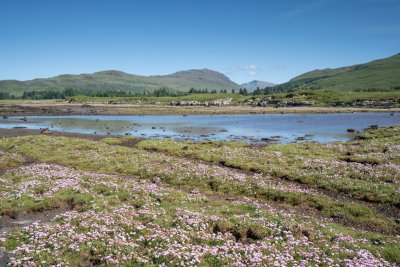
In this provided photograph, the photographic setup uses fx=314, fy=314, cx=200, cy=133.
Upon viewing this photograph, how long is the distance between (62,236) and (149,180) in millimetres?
12866

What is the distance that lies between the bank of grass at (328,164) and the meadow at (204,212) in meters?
0.12

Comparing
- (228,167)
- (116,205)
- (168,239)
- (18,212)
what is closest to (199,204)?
(116,205)

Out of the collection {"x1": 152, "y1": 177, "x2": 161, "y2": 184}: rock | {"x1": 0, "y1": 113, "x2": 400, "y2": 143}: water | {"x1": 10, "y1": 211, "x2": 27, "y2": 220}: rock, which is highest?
{"x1": 10, "y1": 211, "x2": 27, "y2": 220}: rock

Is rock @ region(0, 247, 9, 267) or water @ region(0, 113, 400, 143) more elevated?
→ rock @ region(0, 247, 9, 267)

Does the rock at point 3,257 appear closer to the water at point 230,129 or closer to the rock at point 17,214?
the rock at point 17,214

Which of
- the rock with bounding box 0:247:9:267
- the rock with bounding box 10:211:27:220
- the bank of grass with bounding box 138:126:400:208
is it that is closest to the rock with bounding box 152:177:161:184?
the bank of grass with bounding box 138:126:400:208

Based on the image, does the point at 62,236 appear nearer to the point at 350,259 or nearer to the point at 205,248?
the point at 205,248

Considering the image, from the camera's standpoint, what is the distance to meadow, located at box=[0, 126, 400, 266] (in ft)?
41.4

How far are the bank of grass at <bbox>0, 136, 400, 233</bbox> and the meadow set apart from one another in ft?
0.35

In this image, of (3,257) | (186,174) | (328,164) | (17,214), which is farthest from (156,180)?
(328,164)

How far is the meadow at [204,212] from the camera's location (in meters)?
12.6

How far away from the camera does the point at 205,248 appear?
1287cm

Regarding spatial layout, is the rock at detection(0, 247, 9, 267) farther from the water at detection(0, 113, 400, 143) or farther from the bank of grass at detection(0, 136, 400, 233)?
the water at detection(0, 113, 400, 143)

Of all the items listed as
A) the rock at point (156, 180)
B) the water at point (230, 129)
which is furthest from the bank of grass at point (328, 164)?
the water at point (230, 129)
